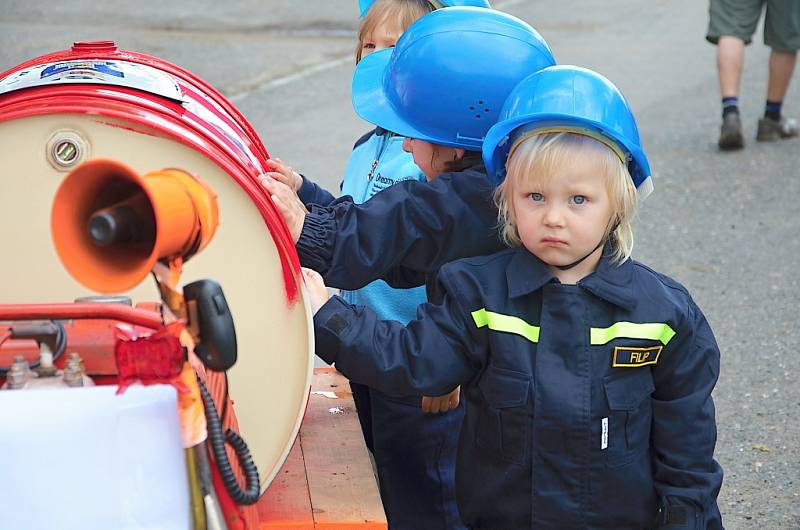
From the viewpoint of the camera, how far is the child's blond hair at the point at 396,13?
3.19 meters

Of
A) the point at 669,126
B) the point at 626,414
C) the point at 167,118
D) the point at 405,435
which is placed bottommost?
the point at 405,435

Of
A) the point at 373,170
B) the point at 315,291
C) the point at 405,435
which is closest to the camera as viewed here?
the point at 315,291

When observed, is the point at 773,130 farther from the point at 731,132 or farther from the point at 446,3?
the point at 446,3

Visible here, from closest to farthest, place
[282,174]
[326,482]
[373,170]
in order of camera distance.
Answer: [326,482] < [282,174] < [373,170]

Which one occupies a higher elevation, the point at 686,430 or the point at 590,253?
the point at 590,253

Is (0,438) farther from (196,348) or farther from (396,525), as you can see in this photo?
(396,525)

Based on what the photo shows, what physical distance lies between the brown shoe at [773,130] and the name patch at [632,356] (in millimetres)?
5785

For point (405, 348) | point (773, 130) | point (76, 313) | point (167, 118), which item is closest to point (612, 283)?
point (405, 348)

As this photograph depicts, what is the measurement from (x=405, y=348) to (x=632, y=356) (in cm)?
43

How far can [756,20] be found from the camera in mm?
7344

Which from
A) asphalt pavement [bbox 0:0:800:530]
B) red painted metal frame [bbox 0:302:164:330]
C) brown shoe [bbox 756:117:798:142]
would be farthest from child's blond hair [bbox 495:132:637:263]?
brown shoe [bbox 756:117:798:142]

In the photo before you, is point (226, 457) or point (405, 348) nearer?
point (226, 457)

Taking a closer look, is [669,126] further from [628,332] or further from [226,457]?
[226,457]

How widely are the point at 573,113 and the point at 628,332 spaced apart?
16.7 inches
